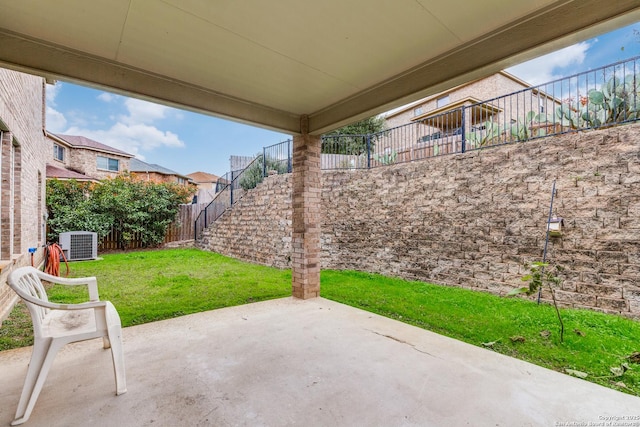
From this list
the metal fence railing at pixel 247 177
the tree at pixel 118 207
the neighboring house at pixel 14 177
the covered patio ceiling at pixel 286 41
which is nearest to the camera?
the covered patio ceiling at pixel 286 41

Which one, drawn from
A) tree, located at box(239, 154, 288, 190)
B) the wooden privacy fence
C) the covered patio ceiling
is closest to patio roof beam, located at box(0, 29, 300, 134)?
the covered patio ceiling

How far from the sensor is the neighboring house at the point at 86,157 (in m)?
16.6

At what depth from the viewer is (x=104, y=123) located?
33469 millimetres

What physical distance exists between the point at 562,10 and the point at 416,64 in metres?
1.14


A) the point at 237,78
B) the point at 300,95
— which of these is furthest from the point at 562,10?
the point at 237,78

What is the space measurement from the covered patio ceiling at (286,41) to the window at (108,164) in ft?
64.8

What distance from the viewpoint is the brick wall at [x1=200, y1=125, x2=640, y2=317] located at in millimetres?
3939

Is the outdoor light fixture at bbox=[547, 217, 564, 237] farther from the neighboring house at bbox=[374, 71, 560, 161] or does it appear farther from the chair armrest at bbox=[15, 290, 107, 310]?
the chair armrest at bbox=[15, 290, 107, 310]

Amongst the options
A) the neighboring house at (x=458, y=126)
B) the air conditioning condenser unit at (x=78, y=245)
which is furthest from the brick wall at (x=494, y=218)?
the air conditioning condenser unit at (x=78, y=245)

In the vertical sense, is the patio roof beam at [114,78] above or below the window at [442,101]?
below

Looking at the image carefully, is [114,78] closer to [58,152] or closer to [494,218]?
[494,218]

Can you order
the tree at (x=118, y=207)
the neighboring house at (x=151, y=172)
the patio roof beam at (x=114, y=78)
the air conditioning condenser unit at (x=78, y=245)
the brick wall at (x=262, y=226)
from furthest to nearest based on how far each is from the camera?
the neighboring house at (x=151, y=172), the tree at (x=118, y=207), the air conditioning condenser unit at (x=78, y=245), the brick wall at (x=262, y=226), the patio roof beam at (x=114, y=78)

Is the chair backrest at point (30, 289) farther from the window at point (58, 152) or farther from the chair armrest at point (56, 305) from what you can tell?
the window at point (58, 152)

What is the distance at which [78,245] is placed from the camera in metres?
8.34
